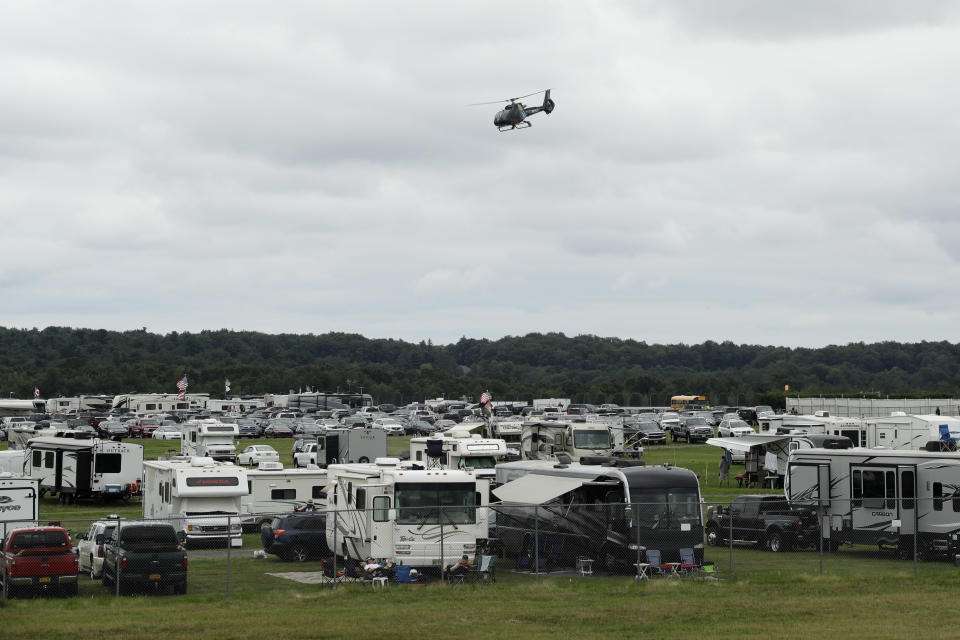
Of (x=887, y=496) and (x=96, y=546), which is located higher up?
(x=887, y=496)

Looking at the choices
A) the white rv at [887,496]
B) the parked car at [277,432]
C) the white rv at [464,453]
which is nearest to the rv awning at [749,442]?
the white rv at [464,453]

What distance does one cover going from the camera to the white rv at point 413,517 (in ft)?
78.7

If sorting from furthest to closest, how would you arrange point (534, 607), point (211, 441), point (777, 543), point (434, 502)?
1. point (211, 441)
2. point (777, 543)
3. point (434, 502)
4. point (534, 607)

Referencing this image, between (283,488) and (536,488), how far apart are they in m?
11.3

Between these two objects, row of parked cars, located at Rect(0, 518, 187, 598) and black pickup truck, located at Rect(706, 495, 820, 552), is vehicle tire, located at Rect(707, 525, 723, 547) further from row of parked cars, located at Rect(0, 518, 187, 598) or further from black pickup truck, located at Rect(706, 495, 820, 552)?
row of parked cars, located at Rect(0, 518, 187, 598)

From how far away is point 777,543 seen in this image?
29.9m

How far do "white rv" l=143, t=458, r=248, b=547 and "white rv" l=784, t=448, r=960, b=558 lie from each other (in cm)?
1490

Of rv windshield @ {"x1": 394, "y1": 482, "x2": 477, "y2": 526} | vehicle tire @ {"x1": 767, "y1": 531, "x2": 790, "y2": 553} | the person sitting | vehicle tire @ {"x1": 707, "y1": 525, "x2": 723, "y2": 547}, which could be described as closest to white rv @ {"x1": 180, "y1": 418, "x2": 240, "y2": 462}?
vehicle tire @ {"x1": 707, "y1": 525, "x2": 723, "y2": 547}

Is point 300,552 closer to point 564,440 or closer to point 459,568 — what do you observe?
point 459,568

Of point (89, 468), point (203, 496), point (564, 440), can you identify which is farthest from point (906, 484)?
point (89, 468)

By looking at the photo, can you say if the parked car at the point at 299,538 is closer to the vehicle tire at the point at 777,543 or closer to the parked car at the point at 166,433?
the vehicle tire at the point at 777,543

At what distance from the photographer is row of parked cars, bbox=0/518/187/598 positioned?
21656 millimetres

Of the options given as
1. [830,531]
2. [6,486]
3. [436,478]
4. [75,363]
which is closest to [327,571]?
[436,478]

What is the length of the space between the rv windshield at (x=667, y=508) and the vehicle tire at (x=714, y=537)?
628 cm
